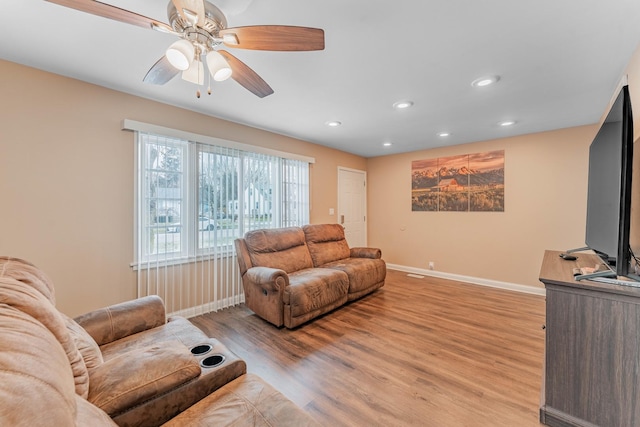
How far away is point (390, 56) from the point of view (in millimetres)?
1943

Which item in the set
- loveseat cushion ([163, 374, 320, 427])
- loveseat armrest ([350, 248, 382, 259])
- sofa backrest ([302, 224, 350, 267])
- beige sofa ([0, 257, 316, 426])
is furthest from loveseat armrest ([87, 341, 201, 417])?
loveseat armrest ([350, 248, 382, 259])

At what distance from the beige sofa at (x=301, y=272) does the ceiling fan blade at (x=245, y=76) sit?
68.2 inches

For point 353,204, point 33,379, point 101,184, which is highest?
point 101,184

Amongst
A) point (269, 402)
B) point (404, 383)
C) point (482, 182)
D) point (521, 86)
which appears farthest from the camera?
point (482, 182)

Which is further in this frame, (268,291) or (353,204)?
(353,204)

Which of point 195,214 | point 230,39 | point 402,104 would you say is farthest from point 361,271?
point 230,39

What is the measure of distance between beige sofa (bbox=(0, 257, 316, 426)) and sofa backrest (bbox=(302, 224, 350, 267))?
2392 mm

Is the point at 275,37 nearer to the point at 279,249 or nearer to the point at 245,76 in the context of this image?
the point at 245,76

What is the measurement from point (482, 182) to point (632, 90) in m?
2.46

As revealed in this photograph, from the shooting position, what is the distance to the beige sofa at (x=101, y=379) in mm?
543

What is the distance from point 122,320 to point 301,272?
198 centimetres

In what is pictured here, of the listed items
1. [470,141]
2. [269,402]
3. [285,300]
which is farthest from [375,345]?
[470,141]

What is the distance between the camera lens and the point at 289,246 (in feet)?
11.7

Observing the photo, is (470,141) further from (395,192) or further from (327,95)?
(327,95)
